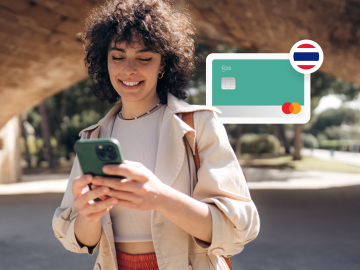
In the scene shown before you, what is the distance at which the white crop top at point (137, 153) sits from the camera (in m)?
1.39

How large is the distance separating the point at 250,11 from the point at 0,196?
805 cm

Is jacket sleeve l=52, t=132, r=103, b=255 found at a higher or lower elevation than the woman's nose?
lower

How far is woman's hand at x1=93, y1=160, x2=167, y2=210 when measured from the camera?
3.16 ft

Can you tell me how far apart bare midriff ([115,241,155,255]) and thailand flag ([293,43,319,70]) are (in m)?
1.47

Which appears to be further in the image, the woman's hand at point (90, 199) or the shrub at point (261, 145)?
the shrub at point (261, 145)

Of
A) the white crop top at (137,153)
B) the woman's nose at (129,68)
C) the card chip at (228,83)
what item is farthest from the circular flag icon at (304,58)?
the woman's nose at (129,68)

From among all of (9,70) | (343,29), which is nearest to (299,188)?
(343,29)

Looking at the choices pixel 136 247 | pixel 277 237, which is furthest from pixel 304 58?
pixel 277 237

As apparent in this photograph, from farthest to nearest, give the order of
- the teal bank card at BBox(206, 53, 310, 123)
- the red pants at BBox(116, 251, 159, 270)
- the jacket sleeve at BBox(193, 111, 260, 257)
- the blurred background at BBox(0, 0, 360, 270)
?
the blurred background at BBox(0, 0, 360, 270) → the teal bank card at BBox(206, 53, 310, 123) → the red pants at BBox(116, 251, 159, 270) → the jacket sleeve at BBox(193, 111, 260, 257)

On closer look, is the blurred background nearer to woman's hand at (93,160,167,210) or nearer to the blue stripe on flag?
the blue stripe on flag

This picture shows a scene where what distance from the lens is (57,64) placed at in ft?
27.5

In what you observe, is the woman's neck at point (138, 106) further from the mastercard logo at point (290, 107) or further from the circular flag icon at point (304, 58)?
the circular flag icon at point (304, 58)

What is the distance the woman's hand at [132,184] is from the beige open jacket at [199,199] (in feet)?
0.95

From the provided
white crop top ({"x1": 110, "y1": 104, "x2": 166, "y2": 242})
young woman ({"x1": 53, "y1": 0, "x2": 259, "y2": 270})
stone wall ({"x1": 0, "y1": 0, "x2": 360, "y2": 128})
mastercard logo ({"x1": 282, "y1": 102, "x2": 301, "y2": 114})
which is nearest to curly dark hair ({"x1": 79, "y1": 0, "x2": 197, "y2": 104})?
young woman ({"x1": 53, "y1": 0, "x2": 259, "y2": 270})
